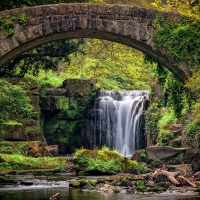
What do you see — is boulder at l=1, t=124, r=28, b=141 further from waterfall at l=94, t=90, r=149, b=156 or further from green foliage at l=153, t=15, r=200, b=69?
green foliage at l=153, t=15, r=200, b=69

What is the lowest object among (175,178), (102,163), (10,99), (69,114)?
(175,178)

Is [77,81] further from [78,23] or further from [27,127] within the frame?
[78,23]

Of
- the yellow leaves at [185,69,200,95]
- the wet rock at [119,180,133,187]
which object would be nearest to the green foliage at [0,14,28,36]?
the yellow leaves at [185,69,200,95]

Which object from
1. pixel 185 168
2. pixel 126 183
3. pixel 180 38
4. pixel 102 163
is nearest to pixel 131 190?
pixel 126 183

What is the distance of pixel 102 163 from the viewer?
71.3 feet

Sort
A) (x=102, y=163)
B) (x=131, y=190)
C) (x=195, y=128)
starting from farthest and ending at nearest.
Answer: (x=102, y=163) → (x=195, y=128) → (x=131, y=190)

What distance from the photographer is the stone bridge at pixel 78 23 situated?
1959 centimetres

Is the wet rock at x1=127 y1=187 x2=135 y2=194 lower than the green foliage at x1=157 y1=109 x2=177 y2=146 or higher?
lower

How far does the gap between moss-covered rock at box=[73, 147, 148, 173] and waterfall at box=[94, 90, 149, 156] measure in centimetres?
994

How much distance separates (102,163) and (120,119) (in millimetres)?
12201

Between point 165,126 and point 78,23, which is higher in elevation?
point 78,23

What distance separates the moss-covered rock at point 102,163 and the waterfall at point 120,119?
9.94m

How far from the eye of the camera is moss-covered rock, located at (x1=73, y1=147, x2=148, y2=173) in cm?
2147

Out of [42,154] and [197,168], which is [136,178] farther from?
[42,154]
